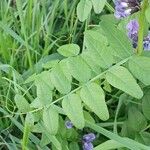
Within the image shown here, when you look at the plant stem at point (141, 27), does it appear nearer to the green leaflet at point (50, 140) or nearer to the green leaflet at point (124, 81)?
the green leaflet at point (124, 81)

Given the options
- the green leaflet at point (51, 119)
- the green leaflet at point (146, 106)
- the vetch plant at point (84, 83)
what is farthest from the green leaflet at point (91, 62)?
the green leaflet at point (146, 106)

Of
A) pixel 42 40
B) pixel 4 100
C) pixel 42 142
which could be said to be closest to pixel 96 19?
pixel 42 40

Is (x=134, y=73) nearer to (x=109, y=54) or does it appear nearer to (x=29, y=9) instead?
(x=109, y=54)

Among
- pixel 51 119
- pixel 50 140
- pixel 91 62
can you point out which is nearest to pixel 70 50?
pixel 91 62

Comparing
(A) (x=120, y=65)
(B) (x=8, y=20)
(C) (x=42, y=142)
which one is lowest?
(C) (x=42, y=142)

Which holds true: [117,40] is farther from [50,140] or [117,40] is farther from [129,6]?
[50,140]

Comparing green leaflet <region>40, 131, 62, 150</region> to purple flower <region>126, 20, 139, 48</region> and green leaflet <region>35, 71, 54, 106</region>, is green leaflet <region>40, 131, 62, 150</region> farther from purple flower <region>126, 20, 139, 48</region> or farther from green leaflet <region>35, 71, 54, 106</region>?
purple flower <region>126, 20, 139, 48</region>
